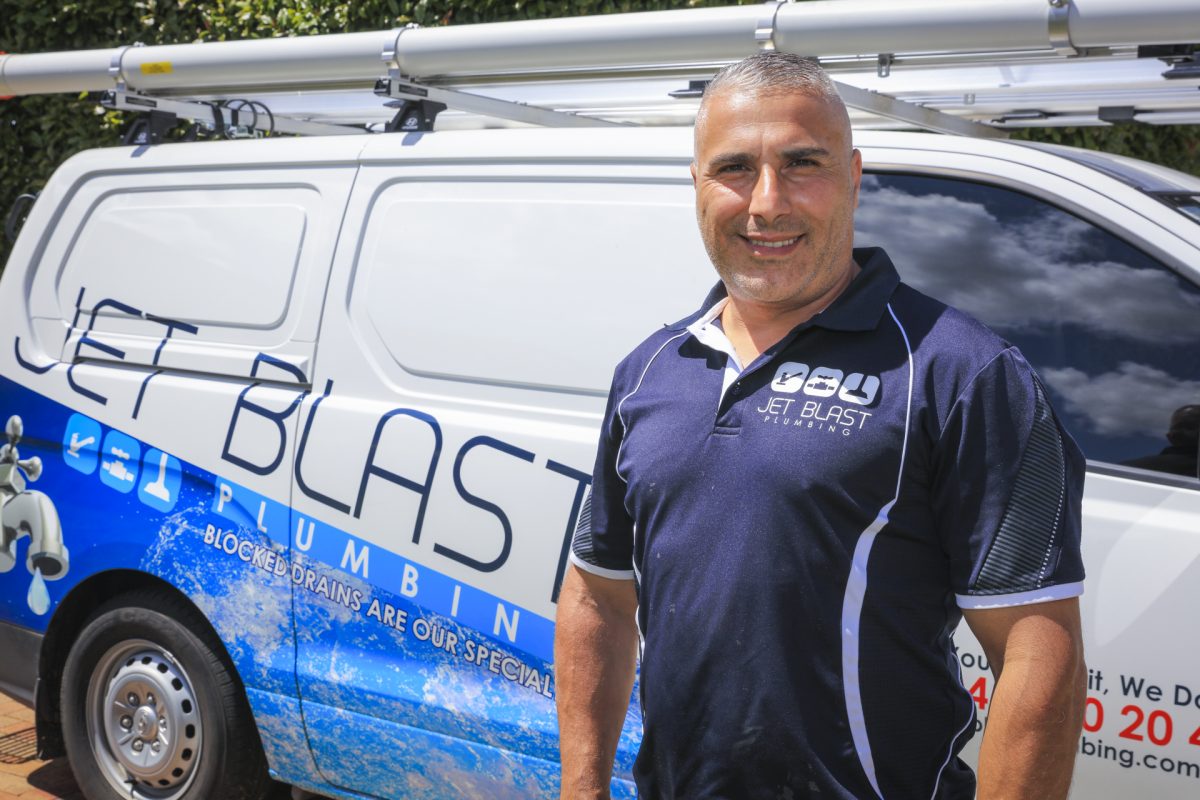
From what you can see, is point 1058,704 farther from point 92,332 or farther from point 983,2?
point 92,332

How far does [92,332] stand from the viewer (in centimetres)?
402

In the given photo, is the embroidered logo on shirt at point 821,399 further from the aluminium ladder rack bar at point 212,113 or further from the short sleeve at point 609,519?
the aluminium ladder rack bar at point 212,113

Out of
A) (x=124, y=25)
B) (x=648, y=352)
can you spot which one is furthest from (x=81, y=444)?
(x=124, y=25)

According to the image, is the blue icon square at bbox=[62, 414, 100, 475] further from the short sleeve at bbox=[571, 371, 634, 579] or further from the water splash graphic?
the short sleeve at bbox=[571, 371, 634, 579]

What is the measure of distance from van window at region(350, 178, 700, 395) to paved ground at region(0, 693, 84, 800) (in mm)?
2123

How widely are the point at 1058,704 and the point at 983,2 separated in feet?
5.33

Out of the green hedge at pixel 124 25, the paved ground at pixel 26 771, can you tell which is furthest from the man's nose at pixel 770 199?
the green hedge at pixel 124 25

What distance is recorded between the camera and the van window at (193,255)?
12.0 ft

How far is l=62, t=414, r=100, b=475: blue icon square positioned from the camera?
3.90 metres

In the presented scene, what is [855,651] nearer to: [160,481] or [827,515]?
[827,515]

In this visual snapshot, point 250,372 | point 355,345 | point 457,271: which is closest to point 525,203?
point 457,271

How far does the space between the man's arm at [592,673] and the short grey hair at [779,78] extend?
78cm

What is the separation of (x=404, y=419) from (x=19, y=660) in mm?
1708

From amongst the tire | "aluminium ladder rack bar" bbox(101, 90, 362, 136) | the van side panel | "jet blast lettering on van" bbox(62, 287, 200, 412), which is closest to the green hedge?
"aluminium ladder rack bar" bbox(101, 90, 362, 136)
